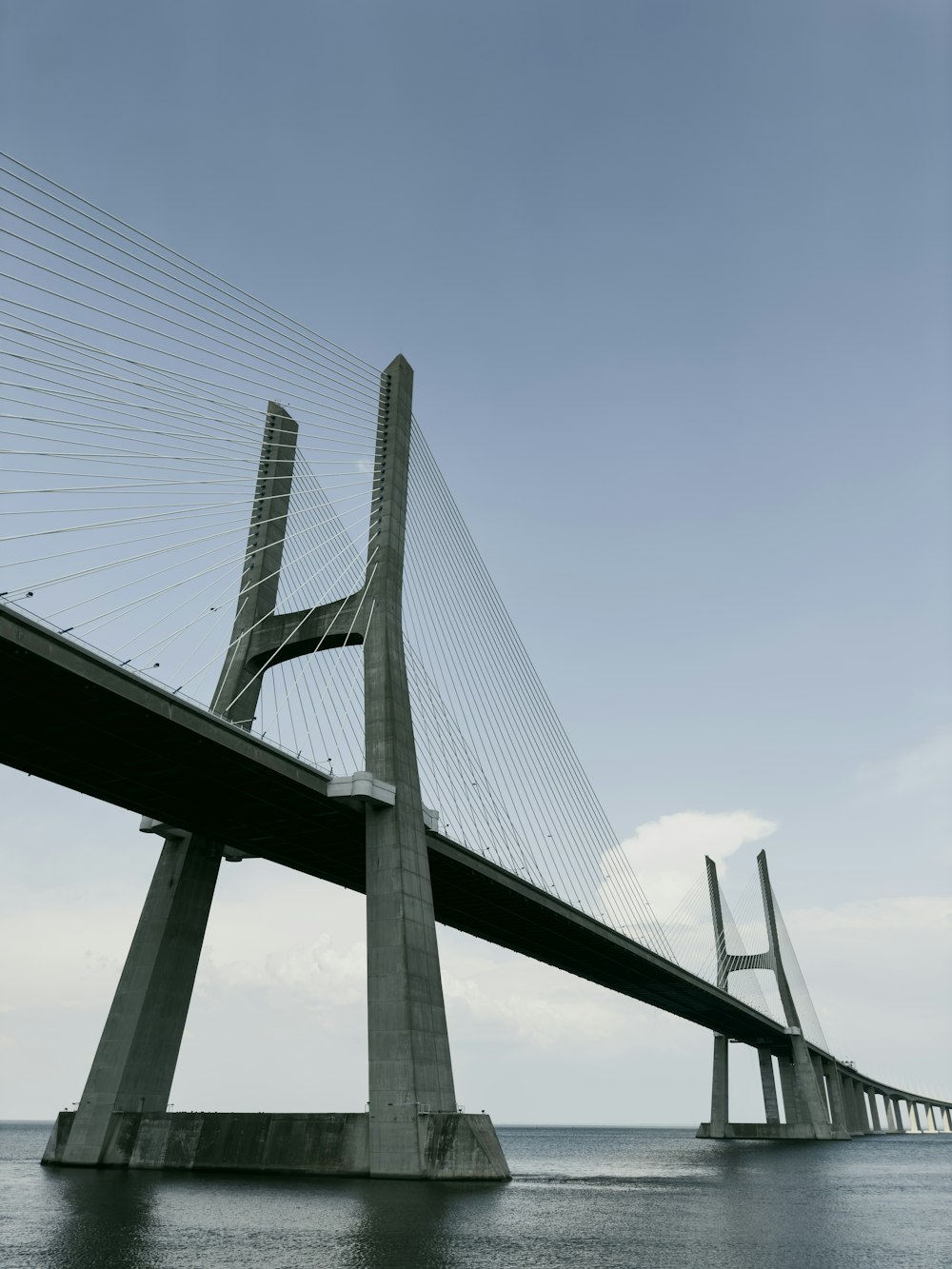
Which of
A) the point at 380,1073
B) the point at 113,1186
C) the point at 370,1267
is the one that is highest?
the point at 380,1073

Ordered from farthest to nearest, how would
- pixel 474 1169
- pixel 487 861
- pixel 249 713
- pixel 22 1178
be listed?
1. pixel 487 861
2. pixel 249 713
3. pixel 22 1178
4. pixel 474 1169

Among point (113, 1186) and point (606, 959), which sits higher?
point (606, 959)

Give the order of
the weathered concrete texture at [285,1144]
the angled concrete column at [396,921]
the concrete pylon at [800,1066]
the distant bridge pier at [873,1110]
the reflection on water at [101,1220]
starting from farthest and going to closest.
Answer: the distant bridge pier at [873,1110] < the concrete pylon at [800,1066] < the angled concrete column at [396,921] < the weathered concrete texture at [285,1144] < the reflection on water at [101,1220]

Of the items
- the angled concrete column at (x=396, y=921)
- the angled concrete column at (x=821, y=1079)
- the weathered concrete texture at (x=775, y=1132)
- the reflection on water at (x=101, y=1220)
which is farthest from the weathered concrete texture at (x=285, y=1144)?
the angled concrete column at (x=821, y=1079)

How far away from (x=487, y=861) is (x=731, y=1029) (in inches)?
2304

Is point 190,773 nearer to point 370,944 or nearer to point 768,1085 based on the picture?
point 370,944

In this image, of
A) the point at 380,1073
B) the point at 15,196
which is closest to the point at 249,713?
the point at 380,1073

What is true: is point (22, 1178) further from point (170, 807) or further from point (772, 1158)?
point (772, 1158)

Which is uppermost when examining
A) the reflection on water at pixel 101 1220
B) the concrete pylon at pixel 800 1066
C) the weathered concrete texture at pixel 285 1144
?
the concrete pylon at pixel 800 1066

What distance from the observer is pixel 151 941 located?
36.0 metres

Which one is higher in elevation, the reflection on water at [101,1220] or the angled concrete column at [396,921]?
the angled concrete column at [396,921]

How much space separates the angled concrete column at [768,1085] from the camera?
97188 mm

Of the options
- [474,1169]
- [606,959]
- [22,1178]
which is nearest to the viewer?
[474,1169]

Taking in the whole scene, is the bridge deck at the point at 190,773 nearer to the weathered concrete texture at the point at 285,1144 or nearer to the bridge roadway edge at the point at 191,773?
the bridge roadway edge at the point at 191,773
